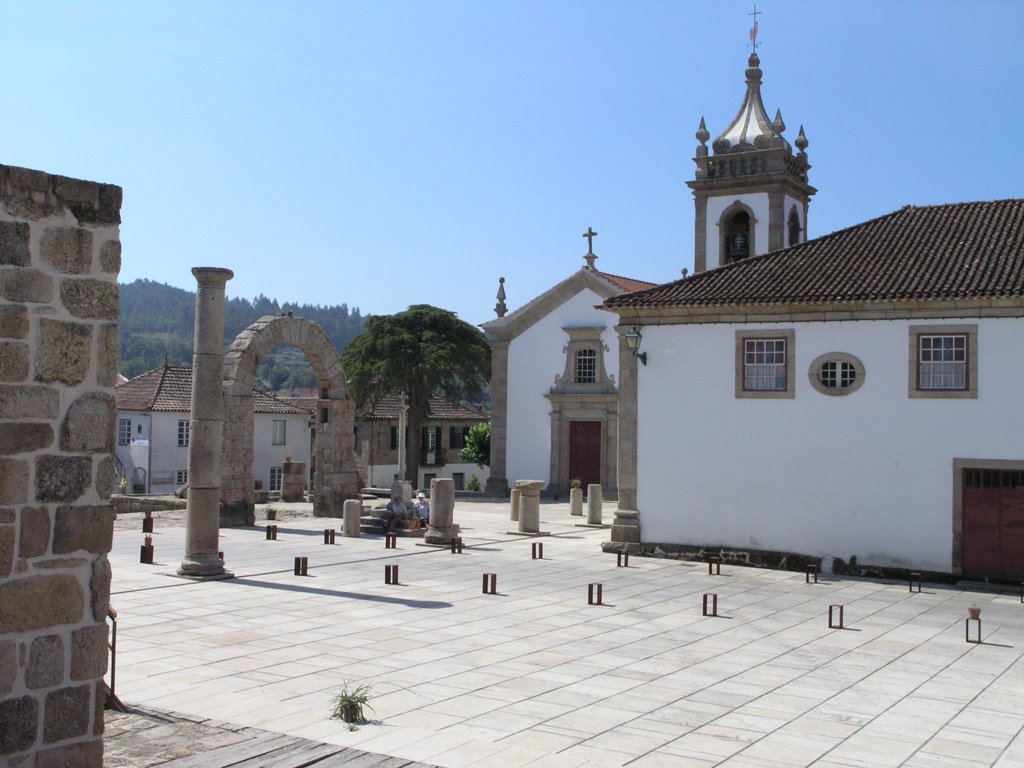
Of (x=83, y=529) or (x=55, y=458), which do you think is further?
(x=83, y=529)

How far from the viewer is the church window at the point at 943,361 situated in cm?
1852

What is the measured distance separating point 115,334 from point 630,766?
15.4ft

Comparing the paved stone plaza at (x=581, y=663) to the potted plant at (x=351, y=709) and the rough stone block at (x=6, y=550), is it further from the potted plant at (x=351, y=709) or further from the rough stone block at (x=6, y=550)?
the rough stone block at (x=6, y=550)

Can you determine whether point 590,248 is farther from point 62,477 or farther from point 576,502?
point 62,477

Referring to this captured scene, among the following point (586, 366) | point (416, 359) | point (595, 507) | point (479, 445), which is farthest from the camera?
point (479, 445)

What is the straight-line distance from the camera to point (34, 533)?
6.57m

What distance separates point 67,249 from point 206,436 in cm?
1112

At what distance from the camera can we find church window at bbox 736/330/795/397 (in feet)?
66.2

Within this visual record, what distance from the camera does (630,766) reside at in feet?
25.5

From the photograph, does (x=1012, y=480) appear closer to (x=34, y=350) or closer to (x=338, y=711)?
(x=338, y=711)

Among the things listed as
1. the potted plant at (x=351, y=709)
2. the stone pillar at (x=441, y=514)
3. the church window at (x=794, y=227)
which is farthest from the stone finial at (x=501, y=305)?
the potted plant at (x=351, y=709)

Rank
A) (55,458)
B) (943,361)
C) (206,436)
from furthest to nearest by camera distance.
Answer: (943,361) → (206,436) → (55,458)

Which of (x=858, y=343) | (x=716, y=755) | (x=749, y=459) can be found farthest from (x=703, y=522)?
(x=716, y=755)

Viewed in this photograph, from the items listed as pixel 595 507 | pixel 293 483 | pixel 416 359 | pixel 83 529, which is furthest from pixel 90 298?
pixel 416 359
